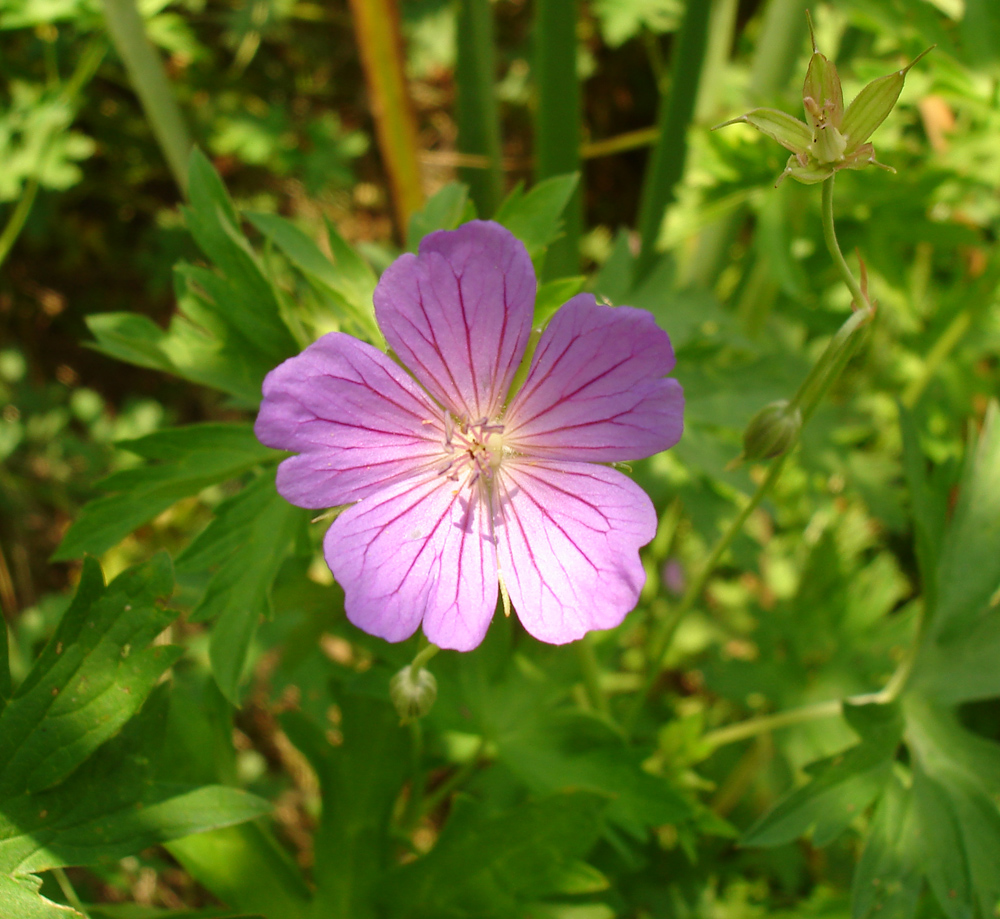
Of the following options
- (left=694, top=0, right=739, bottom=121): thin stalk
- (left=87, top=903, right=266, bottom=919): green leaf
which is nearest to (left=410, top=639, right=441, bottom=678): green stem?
(left=87, top=903, right=266, bottom=919): green leaf

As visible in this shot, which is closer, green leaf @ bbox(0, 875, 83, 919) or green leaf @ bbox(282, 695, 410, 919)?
green leaf @ bbox(0, 875, 83, 919)

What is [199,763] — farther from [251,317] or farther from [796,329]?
[796,329]

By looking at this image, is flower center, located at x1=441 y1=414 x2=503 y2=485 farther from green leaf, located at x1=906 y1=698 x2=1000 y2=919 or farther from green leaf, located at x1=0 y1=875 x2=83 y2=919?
green leaf, located at x1=906 y1=698 x2=1000 y2=919

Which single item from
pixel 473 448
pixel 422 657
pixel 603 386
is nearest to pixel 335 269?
pixel 473 448

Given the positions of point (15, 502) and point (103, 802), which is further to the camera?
point (15, 502)

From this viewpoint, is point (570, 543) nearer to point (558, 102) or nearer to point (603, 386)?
point (603, 386)

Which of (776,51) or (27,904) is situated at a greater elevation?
(776,51)

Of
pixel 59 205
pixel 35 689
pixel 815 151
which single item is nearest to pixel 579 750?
pixel 35 689
